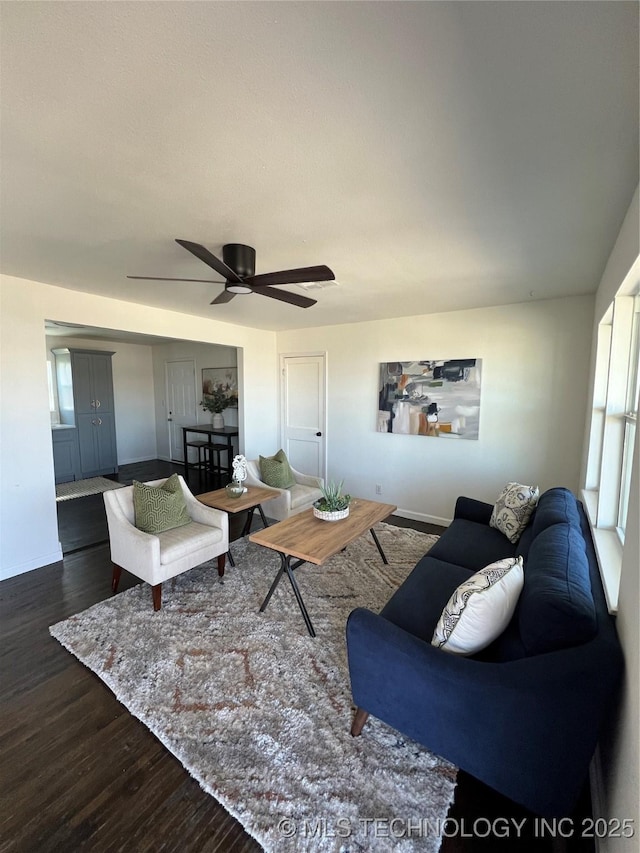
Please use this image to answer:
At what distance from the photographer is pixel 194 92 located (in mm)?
1051

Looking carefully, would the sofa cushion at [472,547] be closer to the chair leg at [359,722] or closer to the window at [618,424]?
the window at [618,424]

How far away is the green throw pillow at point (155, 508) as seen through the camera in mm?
2635

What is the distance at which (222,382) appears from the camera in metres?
6.48

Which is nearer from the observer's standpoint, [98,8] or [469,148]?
[98,8]

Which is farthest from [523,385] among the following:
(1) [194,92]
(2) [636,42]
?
(1) [194,92]

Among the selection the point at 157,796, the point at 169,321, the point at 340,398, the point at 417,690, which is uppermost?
the point at 169,321

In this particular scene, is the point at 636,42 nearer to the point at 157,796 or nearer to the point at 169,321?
the point at 157,796

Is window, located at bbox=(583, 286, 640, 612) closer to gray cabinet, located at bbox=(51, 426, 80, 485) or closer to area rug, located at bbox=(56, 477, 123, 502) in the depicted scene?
area rug, located at bbox=(56, 477, 123, 502)

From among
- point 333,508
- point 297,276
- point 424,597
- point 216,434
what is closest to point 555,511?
point 424,597

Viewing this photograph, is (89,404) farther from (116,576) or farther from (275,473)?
(116,576)

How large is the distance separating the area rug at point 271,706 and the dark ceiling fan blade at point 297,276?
2.16m

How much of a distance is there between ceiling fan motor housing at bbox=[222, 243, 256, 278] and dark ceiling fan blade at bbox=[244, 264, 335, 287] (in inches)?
5.1

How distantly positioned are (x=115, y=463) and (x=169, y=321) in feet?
12.0

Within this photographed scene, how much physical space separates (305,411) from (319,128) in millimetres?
4027
